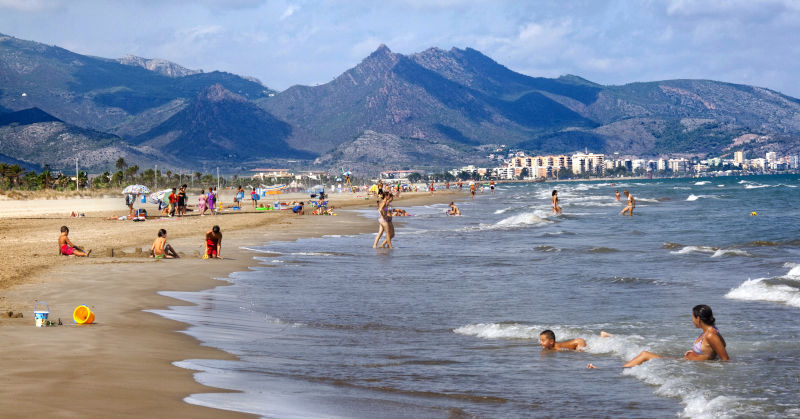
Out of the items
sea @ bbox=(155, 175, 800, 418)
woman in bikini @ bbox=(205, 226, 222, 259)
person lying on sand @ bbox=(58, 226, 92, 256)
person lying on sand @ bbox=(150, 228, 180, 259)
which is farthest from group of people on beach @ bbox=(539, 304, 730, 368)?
person lying on sand @ bbox=(58, 226, 92, 256)

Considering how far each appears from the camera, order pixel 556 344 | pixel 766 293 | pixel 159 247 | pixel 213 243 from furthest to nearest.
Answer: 1. pixel 213 243
2. pixel 159 247
3. pixel 766 293
4. pixel 556 344

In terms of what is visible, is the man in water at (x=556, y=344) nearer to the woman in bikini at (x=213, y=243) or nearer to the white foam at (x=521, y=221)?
the woman in bikini at (x=213, y=243)

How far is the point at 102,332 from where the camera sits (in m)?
9.99

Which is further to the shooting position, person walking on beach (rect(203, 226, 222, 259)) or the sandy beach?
person walking on beach (rect(203, 226, 222, 259))

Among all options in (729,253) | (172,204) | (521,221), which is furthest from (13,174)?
(729,253)

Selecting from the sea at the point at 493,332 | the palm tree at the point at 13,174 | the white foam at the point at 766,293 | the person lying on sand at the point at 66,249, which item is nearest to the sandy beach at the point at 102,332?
the person lying on sand at the point at 66,249

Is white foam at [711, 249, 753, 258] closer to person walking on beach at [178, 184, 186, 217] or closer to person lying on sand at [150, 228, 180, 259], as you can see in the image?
person lying on sand at [150, 228, 180, 259]

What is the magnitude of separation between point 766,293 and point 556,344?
6108 mm

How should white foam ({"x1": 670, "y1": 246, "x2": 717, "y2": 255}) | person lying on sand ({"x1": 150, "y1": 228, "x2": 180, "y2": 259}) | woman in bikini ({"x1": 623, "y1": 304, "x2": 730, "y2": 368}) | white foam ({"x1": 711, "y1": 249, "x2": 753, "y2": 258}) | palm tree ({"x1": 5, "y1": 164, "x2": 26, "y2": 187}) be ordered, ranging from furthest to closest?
palm tree ({"x1": 5, "y1": 164, "x2": 26, "y2": 187})
white foam ({"x1": 670, "y1": 246, "x2": 717, "y2": 255})
white foam ({"x1": 711, "y1": 249, "x2": 753, "y2": 258})
person lying on sand ({"x1": 150, "y1": 228, "x2": 180, "y2": 259})
woman in bikini ({"x1": 623, "y1": 304, "x2": 730, "y2": 368})

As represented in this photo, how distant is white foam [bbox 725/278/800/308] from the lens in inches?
553

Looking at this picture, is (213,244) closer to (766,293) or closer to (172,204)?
(766,293)

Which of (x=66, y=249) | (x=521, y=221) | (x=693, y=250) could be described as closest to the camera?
(x=66, y=249)

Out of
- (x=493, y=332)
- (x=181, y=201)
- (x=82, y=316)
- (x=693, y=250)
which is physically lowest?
(x=493, y=332)

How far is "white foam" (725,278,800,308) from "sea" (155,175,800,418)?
0.04 metres
